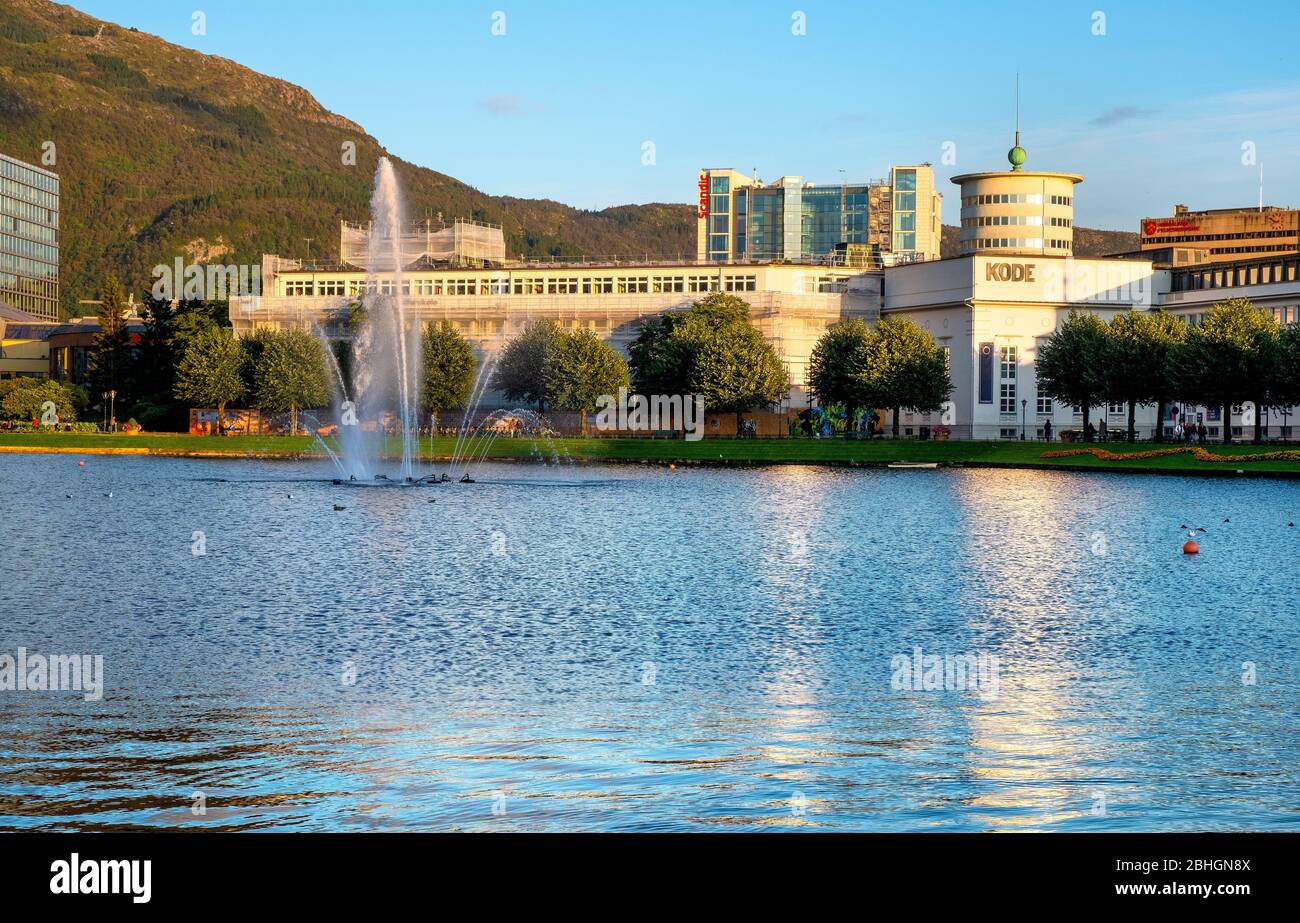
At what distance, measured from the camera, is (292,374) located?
148500 millimetres

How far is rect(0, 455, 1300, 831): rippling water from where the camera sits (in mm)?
16438

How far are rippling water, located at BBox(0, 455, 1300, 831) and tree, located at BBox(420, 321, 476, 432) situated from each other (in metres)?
100

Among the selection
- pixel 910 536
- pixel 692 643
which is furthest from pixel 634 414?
pixel 692 643

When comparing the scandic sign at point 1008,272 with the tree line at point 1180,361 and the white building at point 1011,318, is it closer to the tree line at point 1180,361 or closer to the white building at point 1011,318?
the white building at point 1011,318

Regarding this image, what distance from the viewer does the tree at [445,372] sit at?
155 metres

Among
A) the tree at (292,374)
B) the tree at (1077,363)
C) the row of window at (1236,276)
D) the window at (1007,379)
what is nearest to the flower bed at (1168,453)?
the tree at (1077,363)

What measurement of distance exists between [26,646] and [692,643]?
11.3 metres

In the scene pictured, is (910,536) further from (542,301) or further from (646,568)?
(542,301)

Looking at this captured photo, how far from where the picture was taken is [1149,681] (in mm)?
24406

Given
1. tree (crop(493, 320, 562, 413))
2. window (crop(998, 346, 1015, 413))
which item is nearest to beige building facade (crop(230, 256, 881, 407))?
window (crop(998, 346, 1015, 413))

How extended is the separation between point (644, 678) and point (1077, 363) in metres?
119

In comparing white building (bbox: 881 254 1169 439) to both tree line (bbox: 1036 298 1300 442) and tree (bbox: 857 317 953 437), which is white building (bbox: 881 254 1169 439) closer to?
tree (bbox: 857 317 953 437)

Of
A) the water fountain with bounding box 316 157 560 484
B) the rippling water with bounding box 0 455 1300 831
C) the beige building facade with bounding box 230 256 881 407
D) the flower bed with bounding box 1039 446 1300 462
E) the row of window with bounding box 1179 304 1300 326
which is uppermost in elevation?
the beige building facade with bounding box 230 256 881 407
